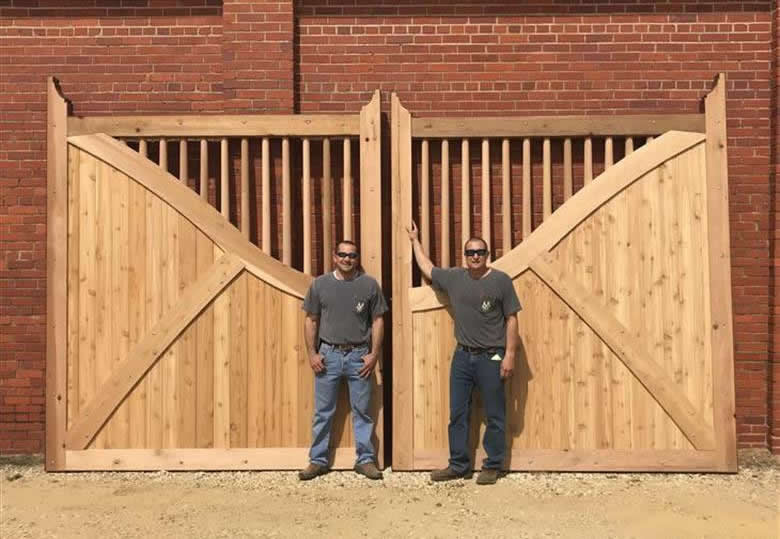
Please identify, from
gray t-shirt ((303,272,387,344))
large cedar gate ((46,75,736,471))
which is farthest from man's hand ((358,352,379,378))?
large cedar gate ((46,75,736,471))

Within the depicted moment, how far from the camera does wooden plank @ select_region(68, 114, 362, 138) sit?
15.9 ft

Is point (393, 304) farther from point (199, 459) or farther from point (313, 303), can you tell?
point (199, 459)

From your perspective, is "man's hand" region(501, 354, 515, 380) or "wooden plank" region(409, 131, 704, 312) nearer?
"man's hand" region(501, 354, 515, 380)

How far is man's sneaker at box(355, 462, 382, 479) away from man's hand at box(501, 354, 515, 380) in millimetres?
1164

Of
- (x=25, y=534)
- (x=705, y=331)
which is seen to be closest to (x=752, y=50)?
(x=705, y=331)

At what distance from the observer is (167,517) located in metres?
4.04

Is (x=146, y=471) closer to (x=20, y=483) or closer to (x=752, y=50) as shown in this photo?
(x=20, y=483)

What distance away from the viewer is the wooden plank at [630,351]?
4746 millimetres

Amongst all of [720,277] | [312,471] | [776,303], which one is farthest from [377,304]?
[776,303]

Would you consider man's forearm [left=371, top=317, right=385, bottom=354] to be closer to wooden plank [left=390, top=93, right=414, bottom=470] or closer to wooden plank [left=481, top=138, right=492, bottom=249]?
wooden plank [left=390, top=93, right=414, bottom=470]

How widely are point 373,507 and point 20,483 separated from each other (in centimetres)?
270

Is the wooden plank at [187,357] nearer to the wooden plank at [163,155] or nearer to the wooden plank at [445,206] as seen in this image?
the wooden plank at [163,155]

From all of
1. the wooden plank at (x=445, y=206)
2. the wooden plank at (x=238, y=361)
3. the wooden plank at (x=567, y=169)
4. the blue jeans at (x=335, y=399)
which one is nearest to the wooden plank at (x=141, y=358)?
the wooden plank at (x=238, y=361)

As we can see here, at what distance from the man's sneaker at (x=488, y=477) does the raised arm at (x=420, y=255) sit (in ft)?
4.81
